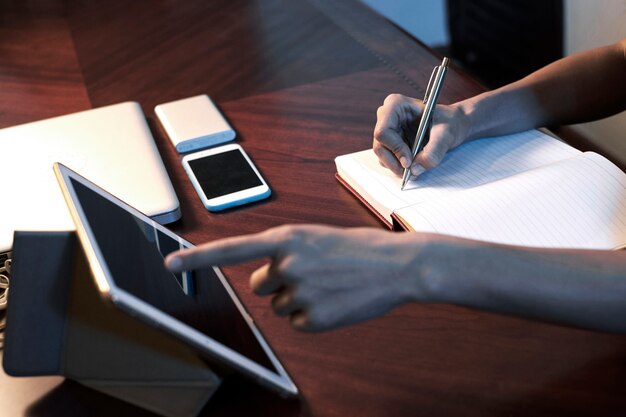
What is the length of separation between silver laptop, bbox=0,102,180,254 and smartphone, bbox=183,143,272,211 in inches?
1.7

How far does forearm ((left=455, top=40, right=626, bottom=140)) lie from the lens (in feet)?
2.87

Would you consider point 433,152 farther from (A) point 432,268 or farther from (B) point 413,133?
(A) point 432,268

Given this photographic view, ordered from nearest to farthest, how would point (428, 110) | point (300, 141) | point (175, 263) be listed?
point (175, 263), point (428, 110), point (300, 141)

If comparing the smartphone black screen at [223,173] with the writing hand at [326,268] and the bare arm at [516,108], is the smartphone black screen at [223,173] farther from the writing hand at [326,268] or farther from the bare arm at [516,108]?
the writing hand at [326,268]

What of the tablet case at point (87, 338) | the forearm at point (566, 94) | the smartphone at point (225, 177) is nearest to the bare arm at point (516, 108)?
the forearm at point (566, 94)

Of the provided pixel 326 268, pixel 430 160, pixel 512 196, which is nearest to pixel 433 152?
pixel 430 160

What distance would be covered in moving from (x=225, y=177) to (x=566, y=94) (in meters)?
0.45

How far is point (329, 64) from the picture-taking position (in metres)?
1.15

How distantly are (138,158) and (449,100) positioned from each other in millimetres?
435

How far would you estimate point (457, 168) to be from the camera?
816 mm

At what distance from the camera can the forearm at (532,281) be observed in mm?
527

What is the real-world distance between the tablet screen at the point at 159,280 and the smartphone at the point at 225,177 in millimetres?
187

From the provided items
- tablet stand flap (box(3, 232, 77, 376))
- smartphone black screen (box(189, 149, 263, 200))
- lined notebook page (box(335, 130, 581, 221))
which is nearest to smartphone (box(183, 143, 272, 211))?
smartphone black screen (box(189, 149, 263, 200))

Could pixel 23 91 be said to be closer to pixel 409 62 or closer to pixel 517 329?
pixel 409 62
